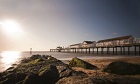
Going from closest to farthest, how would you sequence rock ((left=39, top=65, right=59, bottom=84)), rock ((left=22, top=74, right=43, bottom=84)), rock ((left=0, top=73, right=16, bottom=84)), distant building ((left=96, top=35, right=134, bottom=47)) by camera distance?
rock ((left=22, top=74, right=43, bottom=84)) < rock ((left=39, top=65, right=59, bottom=84)) < rock ((left=0, top=73, right=16, bottom=84)) < distant building ((left=96, top=35, right=134, bottom=47))

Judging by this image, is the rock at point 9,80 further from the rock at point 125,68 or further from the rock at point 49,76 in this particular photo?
the rock at point 125,68

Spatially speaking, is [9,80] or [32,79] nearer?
[32,79]

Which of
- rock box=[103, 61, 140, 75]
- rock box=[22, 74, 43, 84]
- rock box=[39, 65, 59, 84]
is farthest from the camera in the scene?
rock box=[103, 61, 140, 75]

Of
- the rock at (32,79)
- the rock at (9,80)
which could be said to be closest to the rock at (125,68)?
the rock at (32,79)

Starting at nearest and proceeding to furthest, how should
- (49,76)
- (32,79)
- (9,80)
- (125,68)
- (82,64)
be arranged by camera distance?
1. (32,79)
2. (49,76)
3. (9,80)
4. (125,68)
5. (82,64)

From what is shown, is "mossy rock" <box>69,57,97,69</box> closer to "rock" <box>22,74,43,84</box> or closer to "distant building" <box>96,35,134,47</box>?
"rock" <box>22,74,43,84</box>

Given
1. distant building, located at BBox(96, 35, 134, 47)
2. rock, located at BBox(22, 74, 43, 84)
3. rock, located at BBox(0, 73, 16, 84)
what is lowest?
rock, located at BBox(0, 73, 16, 84)

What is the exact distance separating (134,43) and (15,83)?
42985 mm

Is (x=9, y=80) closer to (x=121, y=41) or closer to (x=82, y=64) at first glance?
(x=82, y=64)

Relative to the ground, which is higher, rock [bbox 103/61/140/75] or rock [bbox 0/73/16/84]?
rock [bbox 103/61/140/75]

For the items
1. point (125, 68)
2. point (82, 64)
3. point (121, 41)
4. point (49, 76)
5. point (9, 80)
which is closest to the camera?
point (49, 76)

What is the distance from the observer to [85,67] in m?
15.5

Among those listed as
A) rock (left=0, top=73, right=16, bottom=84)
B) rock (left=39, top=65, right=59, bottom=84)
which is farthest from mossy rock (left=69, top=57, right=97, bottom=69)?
rock (left=0, top=73, right=16, bottom=84)

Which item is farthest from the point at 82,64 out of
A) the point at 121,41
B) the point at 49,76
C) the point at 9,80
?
the point at 121,41
